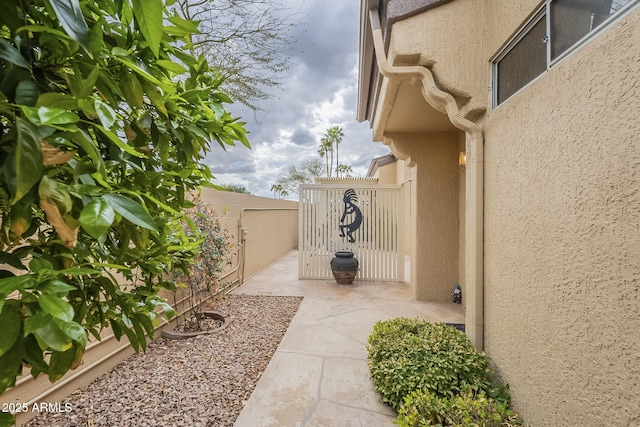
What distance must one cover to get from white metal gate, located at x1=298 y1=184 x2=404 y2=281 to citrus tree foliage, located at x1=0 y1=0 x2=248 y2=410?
5735 mm

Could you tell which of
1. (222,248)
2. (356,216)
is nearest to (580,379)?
(222,248)

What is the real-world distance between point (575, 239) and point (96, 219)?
7.06 ft

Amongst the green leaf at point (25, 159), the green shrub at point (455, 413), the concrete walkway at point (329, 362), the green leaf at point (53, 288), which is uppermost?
the green leaf at point (25, 159)

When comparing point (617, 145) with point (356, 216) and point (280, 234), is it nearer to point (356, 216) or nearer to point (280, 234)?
point (356, 216)

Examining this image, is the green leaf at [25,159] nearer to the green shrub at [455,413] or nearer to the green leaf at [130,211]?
the green leaf at [130,211]

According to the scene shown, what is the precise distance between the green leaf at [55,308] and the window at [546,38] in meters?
2.37

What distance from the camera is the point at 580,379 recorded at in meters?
1.48

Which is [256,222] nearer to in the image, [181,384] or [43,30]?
[181,384]

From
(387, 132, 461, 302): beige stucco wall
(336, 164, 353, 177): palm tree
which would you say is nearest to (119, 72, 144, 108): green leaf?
(387, 132, 461, 302): beige stucco wall

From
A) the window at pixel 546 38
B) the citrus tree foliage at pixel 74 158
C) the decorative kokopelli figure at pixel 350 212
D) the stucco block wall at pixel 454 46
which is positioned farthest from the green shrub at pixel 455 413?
the decorative kokopelli figure at pixel 350 212

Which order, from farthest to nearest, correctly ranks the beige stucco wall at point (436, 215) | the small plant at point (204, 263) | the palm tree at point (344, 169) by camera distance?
the palm tree at point (344, 169), the beige stucco wall at point (436, 215), the small plant at point (204, 263)

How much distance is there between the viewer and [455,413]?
1.85 metres

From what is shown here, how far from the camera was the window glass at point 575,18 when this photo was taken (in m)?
1.45

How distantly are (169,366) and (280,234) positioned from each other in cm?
743
